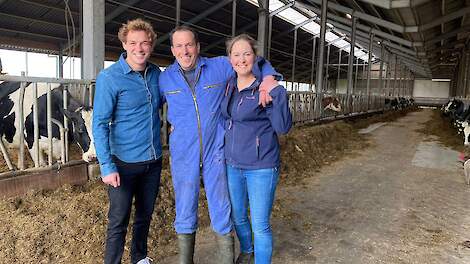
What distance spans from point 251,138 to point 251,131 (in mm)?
40

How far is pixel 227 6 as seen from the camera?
15133 millimetres

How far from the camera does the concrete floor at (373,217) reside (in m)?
2.92

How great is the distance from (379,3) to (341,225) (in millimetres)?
10560

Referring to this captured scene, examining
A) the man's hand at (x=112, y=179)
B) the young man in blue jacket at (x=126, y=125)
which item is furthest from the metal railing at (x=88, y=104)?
the man's hand at (x=112, y=179)

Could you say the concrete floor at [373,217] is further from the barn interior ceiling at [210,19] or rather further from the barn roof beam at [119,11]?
the barn roof beam at [119,11]

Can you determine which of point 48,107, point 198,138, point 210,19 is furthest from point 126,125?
point 210,19

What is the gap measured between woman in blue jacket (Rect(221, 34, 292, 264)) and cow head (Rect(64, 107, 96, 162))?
174cm

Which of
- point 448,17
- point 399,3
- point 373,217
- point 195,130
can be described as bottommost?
point 373,217

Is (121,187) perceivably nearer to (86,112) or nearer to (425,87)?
(86,112)

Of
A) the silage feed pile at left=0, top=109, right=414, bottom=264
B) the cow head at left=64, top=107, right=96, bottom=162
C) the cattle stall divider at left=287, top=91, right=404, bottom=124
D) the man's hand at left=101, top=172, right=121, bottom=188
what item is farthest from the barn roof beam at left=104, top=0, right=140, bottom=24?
the man's hand at left=101, top=172, right=121, bottom=188

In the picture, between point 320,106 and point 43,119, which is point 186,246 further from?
point 320,106

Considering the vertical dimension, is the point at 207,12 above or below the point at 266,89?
above

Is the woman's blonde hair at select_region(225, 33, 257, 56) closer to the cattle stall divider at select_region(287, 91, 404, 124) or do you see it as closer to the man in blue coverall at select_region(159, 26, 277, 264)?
the man in blue coverall at select_region(159, 26, 277, 264)

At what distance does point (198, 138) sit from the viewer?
6.83 feet
